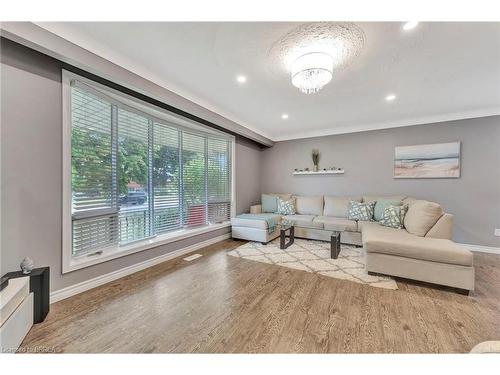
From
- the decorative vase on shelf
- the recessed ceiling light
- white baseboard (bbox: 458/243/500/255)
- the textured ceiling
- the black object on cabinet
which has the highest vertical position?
the textured ceiling

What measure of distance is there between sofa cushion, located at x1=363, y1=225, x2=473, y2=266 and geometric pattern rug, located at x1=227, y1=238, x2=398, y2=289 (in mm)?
370

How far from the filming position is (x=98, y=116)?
2324 millimetres

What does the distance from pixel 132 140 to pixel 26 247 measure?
5.15 feet

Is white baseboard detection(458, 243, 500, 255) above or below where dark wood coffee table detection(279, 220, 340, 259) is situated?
below

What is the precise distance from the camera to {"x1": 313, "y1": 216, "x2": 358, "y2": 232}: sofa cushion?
12.5 ft

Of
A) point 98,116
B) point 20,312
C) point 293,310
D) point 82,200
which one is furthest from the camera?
point 98,116

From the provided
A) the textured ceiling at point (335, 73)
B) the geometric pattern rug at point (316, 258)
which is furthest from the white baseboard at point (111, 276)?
the textured ceiling at point (335, 73)

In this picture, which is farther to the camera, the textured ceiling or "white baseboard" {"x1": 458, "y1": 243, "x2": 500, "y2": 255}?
"white baseboard" {"x1": 458, "y1": 243, "x2": 500, "y2": 255}

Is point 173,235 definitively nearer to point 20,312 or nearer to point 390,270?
point 20,312

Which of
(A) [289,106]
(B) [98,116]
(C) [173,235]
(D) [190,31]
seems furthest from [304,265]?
(B) [98,116]

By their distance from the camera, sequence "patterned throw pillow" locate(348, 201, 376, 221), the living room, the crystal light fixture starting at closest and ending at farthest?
the living room → the crystal light fixture → "patterned throw pillow" locate(348, 201, 376, 221)

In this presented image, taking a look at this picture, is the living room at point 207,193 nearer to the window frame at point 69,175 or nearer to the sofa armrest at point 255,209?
the window frame at point 69,175

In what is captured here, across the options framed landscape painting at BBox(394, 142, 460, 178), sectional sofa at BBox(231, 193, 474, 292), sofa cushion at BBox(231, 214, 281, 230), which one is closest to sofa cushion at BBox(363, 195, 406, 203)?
sectional sofa at BBox(231, 193, 474, 292)

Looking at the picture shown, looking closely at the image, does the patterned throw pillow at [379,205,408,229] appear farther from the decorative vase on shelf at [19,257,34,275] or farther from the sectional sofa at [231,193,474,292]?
the decorative vase on shelf at [19,257,34,275]
